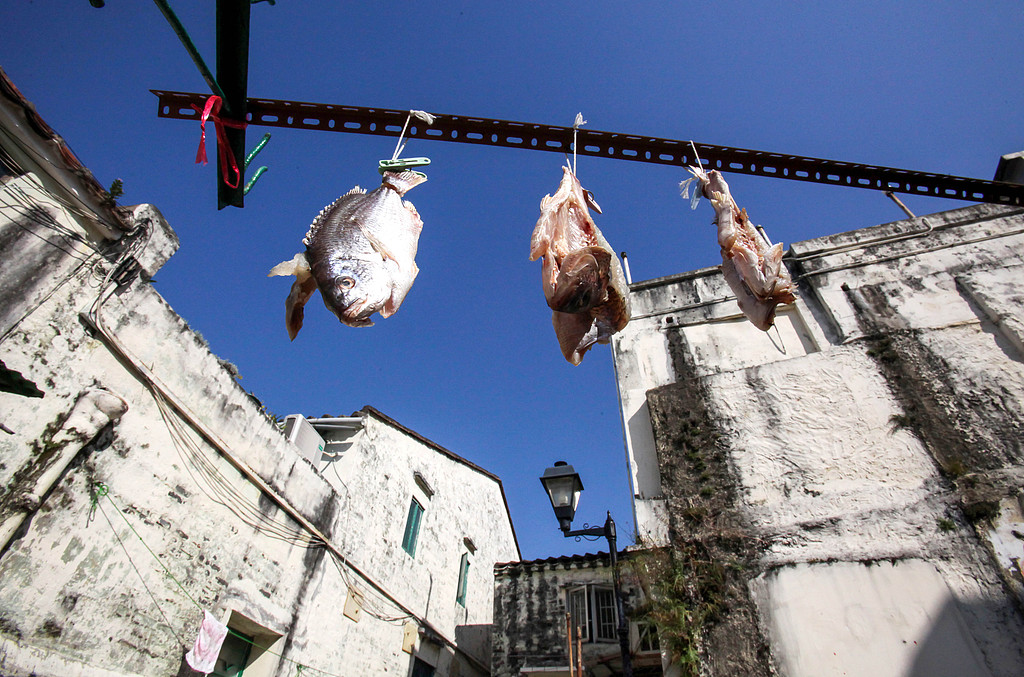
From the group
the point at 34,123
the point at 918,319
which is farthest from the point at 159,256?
the point at 918,319

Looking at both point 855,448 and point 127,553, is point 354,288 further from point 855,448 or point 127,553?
point 855,448

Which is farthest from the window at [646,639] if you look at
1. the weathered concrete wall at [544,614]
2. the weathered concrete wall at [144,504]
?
the weathered concrete wall at [144,504]

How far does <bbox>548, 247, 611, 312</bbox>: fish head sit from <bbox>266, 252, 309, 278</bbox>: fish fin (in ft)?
6.36

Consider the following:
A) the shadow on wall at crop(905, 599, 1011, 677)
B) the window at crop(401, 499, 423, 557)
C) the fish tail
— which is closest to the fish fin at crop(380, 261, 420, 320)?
the fish tail

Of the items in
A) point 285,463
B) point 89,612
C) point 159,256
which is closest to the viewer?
point 89,612

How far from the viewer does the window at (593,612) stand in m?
10.1

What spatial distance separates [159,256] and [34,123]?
188cm

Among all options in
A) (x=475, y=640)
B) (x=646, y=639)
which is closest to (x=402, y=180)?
(x=646, y=639)

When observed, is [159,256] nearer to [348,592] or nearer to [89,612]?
[89,612]

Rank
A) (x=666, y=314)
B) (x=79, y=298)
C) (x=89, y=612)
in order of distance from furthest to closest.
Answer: (x=666, y=314) → (x=79, y=298) → (x=89, y=612)

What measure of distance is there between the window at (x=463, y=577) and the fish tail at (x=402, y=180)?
13.0 meters

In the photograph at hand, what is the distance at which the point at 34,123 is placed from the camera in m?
5.45

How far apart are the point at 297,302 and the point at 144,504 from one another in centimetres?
439

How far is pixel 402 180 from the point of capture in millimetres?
4844
